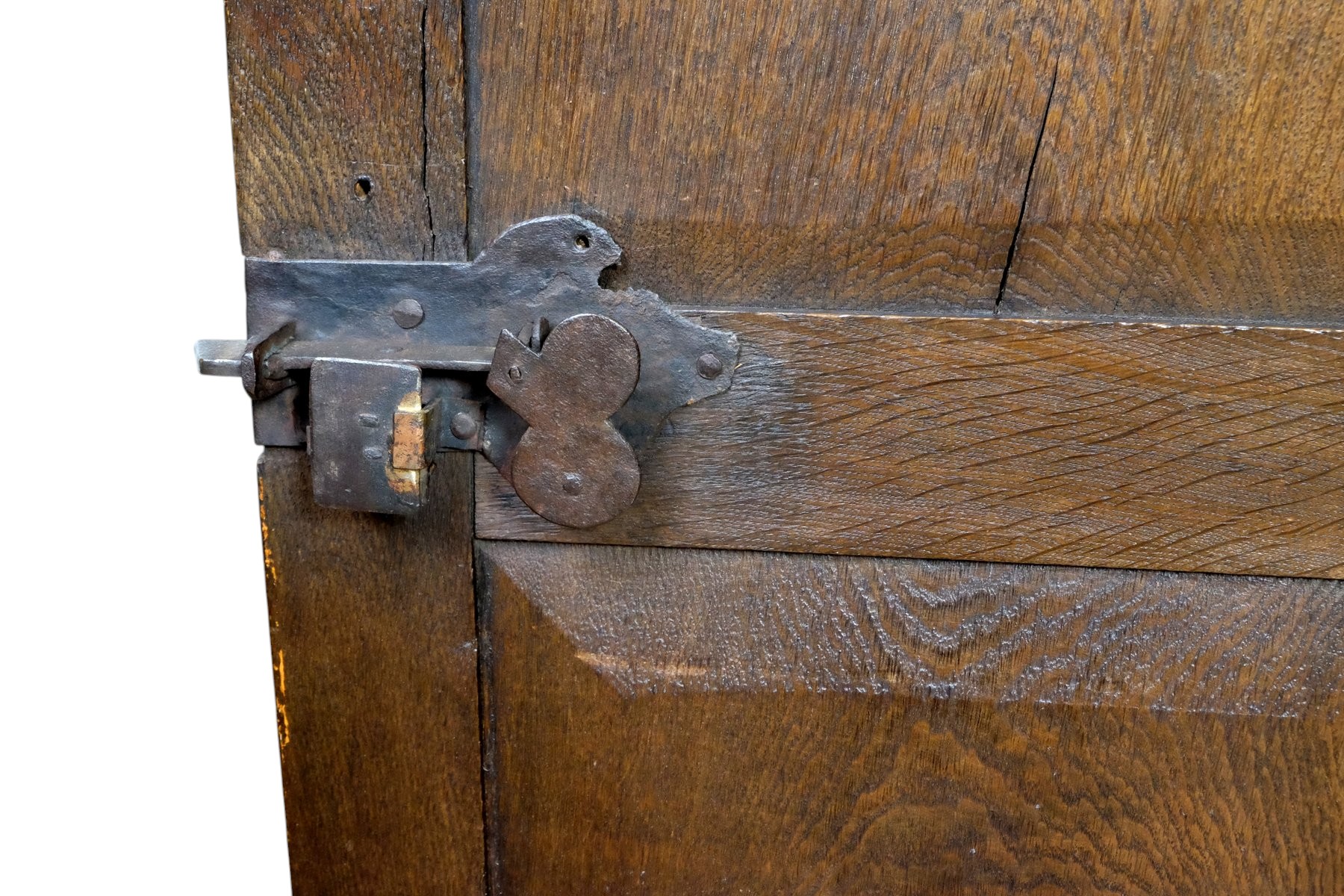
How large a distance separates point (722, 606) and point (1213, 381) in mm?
300

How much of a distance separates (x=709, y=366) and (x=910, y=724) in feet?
0.86

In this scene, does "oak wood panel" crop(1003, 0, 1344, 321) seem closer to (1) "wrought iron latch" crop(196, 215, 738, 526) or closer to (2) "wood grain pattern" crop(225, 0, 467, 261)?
(1) "wrought iron latch" crop(196, 215, 738, 526)

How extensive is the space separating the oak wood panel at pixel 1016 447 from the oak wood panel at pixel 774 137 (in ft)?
0.11

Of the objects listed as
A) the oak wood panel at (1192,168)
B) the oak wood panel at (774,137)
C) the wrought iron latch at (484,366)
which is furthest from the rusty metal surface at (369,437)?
the oak wood panel at (1192,168)

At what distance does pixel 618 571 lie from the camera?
52 cm

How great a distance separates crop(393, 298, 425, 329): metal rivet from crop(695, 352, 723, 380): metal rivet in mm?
157

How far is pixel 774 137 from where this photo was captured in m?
0.45

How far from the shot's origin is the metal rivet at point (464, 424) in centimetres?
48

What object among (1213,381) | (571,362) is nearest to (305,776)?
(571,362)

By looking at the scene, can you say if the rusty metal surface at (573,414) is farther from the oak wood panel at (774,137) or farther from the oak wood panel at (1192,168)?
the oak wood panel at (1192,168)

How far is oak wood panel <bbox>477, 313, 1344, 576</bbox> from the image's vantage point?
46 cm

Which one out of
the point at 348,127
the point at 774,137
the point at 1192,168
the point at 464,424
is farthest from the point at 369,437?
the point at 1192,168

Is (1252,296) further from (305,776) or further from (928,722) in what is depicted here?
(305,776)

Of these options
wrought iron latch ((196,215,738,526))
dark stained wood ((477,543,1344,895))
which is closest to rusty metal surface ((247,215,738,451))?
wrought iron latch ((196,215,738,526))
